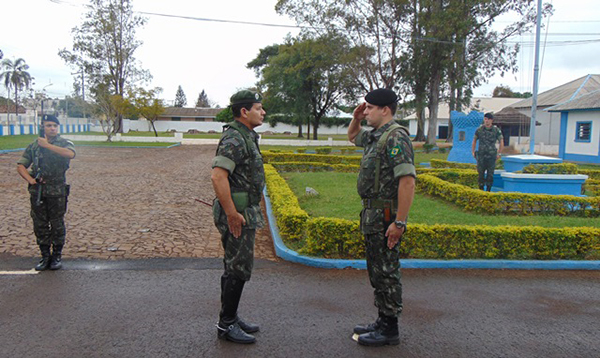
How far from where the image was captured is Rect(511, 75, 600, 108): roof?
1185 inches

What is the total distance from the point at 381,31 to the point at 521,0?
8.59 m

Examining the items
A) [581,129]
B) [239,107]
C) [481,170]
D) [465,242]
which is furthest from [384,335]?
[581,129]

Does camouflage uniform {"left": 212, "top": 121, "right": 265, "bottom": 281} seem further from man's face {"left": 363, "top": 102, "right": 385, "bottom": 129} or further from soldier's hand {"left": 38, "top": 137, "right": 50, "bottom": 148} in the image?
soldier's hand {"left": 38, "top": 137, "right": 50, "bottom": 148}

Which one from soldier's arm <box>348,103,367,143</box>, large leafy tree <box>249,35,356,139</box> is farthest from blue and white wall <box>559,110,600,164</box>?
soldier's arm <box>348,103,367,143</box>

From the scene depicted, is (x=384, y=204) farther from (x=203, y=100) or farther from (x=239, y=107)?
(x=203, y=100)

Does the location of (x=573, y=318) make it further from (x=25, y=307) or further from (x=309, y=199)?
(x=309, y=199)

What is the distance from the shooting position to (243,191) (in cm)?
315

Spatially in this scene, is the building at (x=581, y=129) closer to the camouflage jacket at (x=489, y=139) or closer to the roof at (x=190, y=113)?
the camouflage jacket at (x=489, y=139)

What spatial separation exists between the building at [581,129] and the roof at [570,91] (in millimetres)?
5943

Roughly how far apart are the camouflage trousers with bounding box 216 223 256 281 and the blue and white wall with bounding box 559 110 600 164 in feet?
79.3

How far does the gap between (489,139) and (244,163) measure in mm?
6865

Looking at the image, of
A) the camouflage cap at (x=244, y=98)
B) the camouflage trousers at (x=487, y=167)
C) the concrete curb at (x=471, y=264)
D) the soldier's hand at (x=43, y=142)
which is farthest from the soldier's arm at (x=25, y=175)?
the camouflage trousers at (x=487, y=167)

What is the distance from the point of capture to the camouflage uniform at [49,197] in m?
4.74

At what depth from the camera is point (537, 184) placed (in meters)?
9.09
